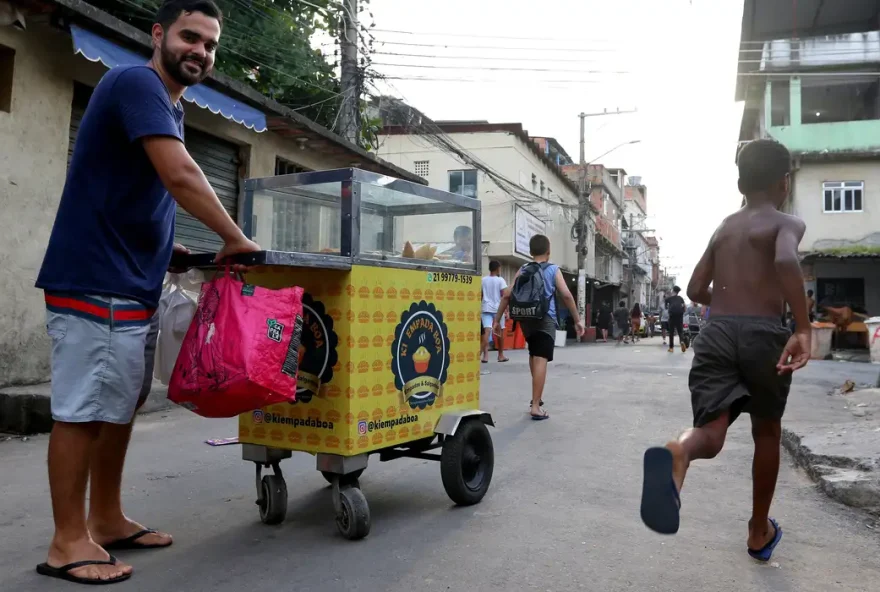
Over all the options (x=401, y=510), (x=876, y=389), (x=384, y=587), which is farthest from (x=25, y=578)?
(x=876, y=389)

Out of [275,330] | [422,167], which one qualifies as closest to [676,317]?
[422,167]

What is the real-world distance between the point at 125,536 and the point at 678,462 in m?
2.25

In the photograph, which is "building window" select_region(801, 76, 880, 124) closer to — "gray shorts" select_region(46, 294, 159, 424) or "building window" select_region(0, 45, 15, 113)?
"building window" select_region(0, 45, 15, 113)

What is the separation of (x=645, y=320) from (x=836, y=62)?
55.1 ft

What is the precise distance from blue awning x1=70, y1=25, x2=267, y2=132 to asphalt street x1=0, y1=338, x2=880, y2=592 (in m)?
3.09

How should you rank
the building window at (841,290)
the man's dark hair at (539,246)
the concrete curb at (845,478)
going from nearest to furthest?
the concrete curb at (845,478)
the man's dark hair at (539,246)
the building window at (841,290)

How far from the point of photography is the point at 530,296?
22.3 ft

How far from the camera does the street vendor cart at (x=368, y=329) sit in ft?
10.3

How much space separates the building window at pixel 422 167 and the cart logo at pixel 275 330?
81.4 feet

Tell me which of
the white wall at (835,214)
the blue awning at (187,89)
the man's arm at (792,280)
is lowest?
the man's arm at (792,280)

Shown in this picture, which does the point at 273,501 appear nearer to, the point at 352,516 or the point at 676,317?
the point at 352,516

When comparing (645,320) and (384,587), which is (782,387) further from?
(645,320)

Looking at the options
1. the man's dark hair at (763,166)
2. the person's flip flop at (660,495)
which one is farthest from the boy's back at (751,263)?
the person's flip flop at (660,495)

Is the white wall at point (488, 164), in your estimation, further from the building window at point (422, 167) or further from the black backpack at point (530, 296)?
the black backpack at point (530, 296)
